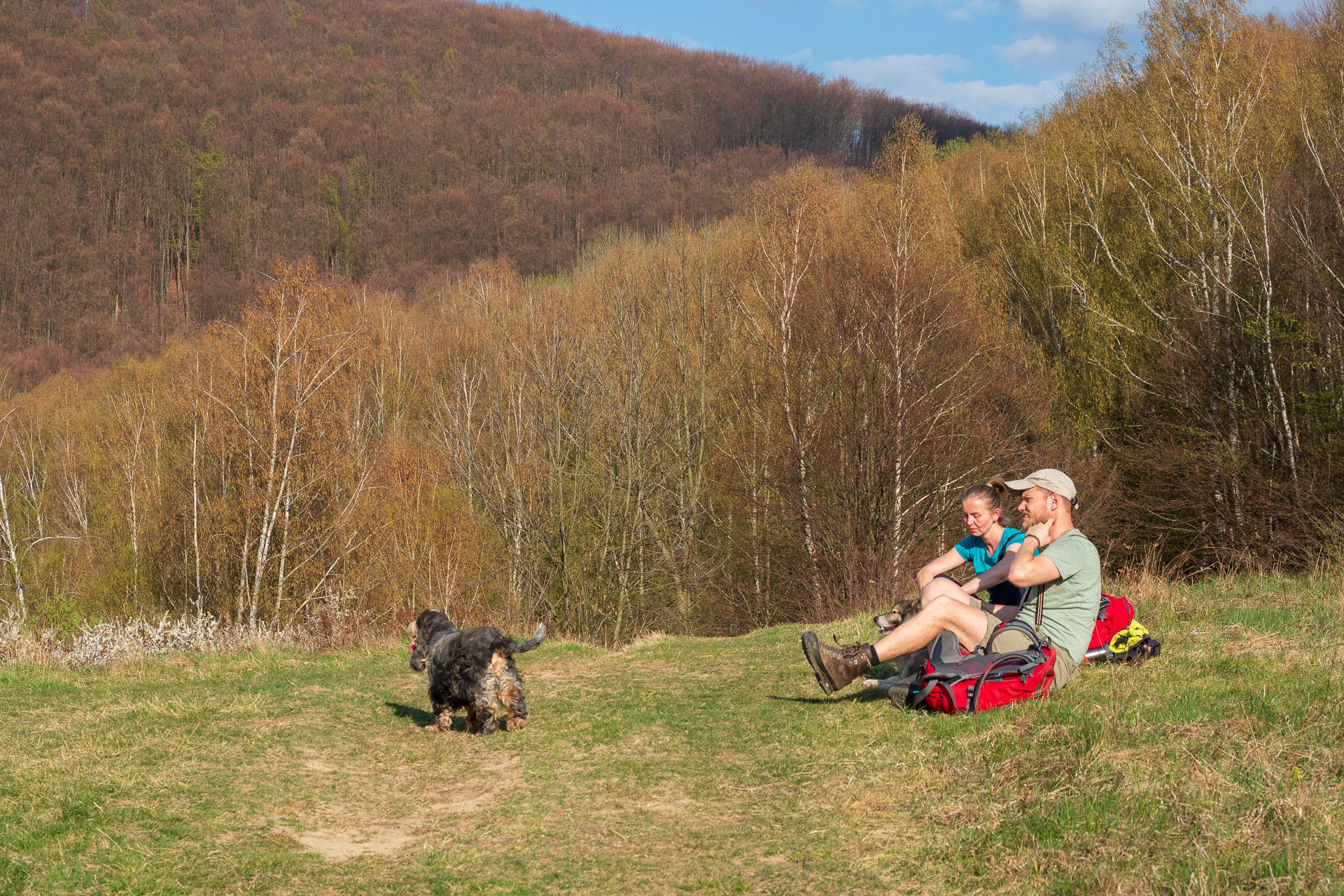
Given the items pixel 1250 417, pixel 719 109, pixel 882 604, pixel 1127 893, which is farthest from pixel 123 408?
pixel 719 109

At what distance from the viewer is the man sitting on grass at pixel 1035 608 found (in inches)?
243

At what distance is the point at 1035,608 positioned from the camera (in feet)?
20.6

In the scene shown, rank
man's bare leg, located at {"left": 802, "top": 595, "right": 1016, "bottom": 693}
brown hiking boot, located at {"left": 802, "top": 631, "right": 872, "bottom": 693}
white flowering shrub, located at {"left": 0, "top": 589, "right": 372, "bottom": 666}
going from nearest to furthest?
man's bare leg, located at {"left": 802, "top": 595, "right": 1016, "bottom": 693} < brown hiking boot, located at {"left": 802, "top": 631, "right": 872, "bottom": 693} < white flowering shrub, located at {"left": 0, "top": 589, "right": 372, "bottom": 666}

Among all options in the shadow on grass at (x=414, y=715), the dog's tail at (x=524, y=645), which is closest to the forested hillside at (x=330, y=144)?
the shadow on grass at (x=414, y=715)

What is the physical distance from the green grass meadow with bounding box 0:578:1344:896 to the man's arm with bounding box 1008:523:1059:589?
738 millimetres

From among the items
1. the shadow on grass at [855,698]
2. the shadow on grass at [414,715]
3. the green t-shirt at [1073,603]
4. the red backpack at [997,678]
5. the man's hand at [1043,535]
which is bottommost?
the shadow on grass at [414,715]

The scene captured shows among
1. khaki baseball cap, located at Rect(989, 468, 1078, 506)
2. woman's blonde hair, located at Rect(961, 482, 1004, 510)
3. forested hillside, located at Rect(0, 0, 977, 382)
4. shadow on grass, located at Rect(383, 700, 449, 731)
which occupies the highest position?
forested hillside, located at Rect(0, 0, 977, 382)

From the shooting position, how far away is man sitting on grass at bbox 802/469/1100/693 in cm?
616

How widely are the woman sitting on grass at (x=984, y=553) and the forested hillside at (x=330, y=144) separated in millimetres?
63369

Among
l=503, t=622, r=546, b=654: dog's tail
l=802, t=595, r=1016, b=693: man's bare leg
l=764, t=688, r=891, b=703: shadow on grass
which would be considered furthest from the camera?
l=503, t=622, r=546, b=654: dog's tail

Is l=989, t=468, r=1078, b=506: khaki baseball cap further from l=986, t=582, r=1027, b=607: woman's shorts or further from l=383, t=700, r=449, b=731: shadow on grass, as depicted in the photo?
l=383, t=700, r=449, b=731: shadow on grass

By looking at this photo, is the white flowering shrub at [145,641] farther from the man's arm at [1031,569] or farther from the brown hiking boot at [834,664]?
the man's arm at [1031,569]

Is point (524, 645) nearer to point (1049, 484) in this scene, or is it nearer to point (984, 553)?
point (984, 553)

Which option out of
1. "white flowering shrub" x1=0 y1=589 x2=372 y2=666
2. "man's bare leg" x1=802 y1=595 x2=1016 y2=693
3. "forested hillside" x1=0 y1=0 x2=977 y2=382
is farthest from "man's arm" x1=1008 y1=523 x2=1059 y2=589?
"forested hillside" x1=0 y1=0 x2=977 y2=382
